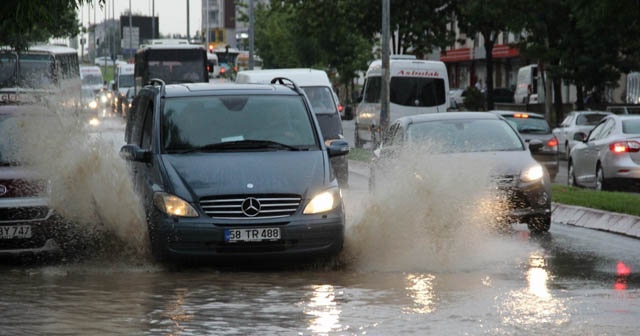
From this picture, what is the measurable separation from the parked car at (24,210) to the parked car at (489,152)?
142 inches

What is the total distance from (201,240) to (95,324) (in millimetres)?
3031

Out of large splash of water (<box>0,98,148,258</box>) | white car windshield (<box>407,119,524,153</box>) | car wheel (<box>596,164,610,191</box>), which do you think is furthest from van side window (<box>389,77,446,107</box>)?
large splash of water (<box>0,98,148,258</box>)

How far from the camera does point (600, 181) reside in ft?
81.8

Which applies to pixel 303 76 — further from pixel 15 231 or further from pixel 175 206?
pixel 175 206

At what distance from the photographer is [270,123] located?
14.0 m

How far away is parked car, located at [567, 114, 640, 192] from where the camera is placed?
79.3 ft

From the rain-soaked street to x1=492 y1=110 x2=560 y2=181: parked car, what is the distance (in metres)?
17.4

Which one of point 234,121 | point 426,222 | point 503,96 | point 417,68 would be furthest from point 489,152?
point 503,96

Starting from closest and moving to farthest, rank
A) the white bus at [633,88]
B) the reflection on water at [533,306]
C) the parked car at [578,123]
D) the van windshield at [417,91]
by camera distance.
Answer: the reflection on water at [533,306], the parked car at [578,123], the van windshield at [417,91], the white bus at [633,88]

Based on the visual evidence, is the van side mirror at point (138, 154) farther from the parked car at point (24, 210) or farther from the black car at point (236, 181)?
the parked car at point (24, 210)

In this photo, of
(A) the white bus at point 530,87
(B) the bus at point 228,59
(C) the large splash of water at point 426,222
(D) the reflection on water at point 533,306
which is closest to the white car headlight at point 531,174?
(C) the large splash of water at point 426,222

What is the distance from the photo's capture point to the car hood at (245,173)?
41.7 feet

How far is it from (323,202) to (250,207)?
681 millimetres

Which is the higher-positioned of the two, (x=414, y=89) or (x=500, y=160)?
(x=500, y=160)
